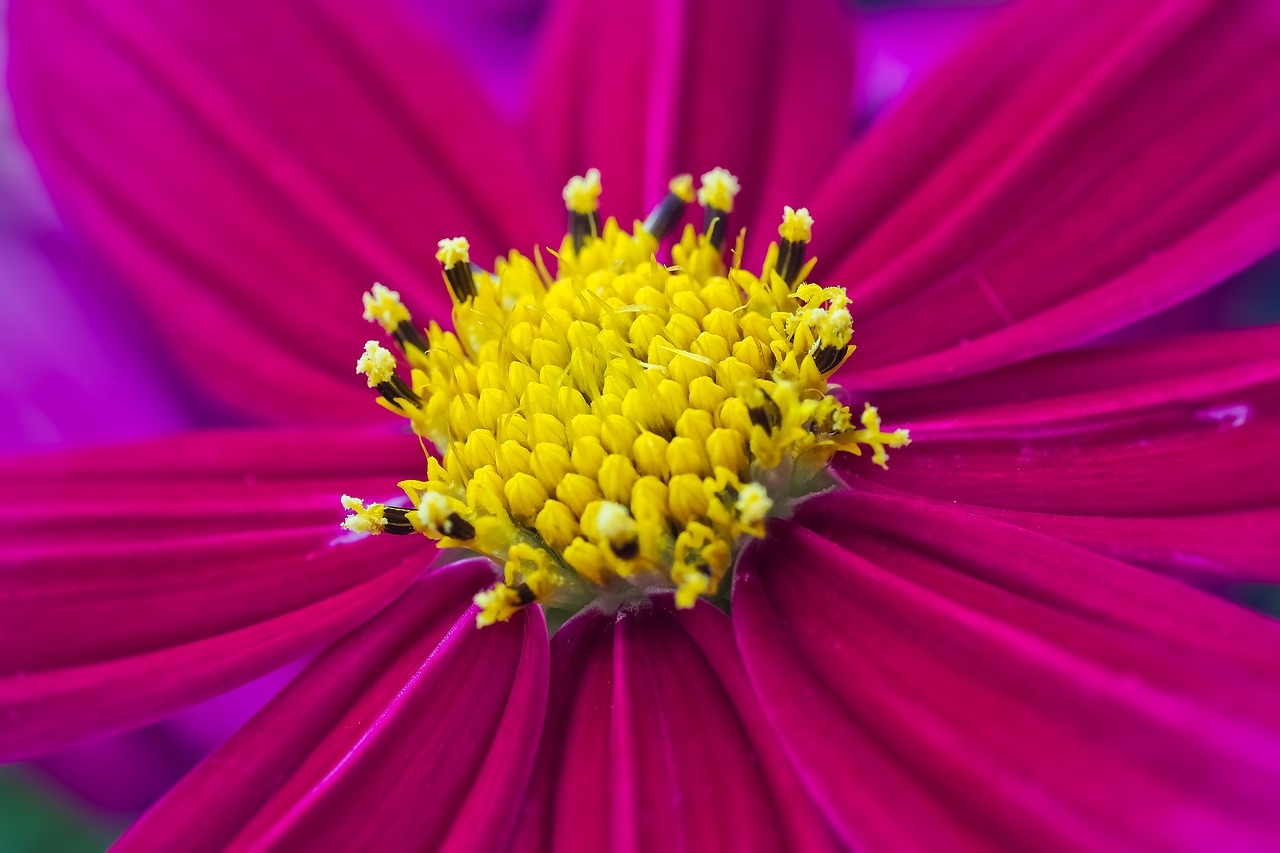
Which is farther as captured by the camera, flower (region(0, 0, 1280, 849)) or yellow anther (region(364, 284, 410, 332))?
yellow anther (region(364, 284, 410, 332))

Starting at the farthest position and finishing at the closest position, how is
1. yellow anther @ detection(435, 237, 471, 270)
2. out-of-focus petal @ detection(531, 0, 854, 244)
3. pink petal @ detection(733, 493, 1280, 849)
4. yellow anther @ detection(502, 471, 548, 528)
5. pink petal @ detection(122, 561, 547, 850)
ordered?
1. out-of-focus petal @ detection(531, 0, 854, 244)
2. yellow anther @ detection(435, 237, 471, 270)
3. yellow anther @ detection(502, 471, 548, 528)
4. pink petal @ detection(122, 561, 547, 850)
5. pink petal @ detection(733, 493, 1280, 849)

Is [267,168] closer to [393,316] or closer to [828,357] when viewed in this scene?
[393,316]

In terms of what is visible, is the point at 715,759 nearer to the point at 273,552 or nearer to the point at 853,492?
the point at 853,492

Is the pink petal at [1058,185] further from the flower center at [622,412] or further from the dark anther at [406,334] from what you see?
the dark anther at [406,334]

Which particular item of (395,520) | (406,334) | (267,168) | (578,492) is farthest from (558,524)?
(267,168)

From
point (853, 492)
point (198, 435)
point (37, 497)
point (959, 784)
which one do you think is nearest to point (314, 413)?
point (198, 435)

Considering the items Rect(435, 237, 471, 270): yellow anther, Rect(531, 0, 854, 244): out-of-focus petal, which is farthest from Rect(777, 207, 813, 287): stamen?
Rect(435, 237, 471, 270): yellow anther

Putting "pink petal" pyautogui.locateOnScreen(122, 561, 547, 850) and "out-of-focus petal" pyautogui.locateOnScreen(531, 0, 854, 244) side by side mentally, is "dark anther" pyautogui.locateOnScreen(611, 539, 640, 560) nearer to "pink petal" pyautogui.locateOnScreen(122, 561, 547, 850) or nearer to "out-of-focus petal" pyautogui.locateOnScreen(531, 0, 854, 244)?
"pink petal" pyautogui.locateOnScreen(122, 561, 547, 850)
